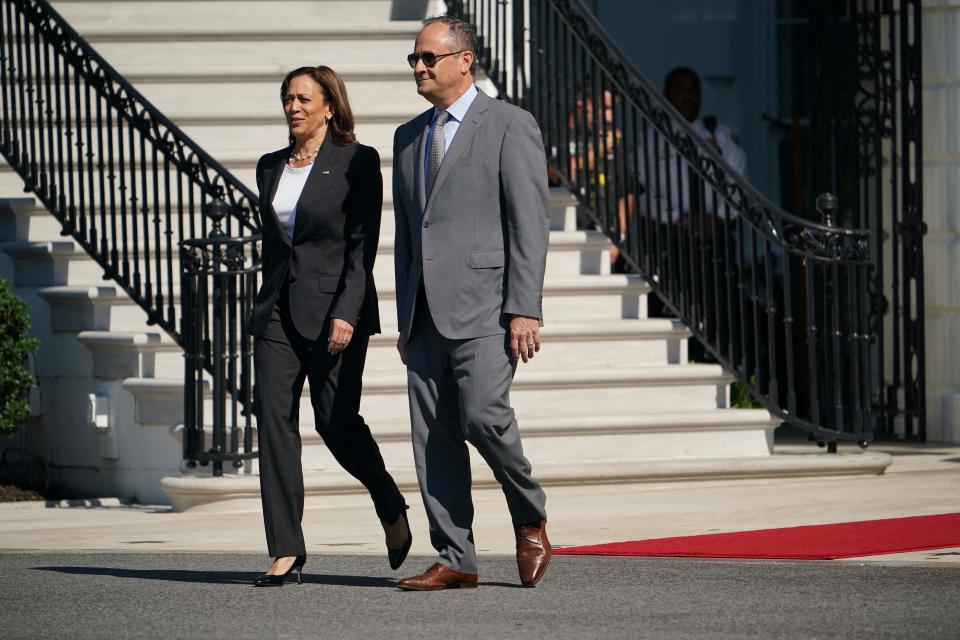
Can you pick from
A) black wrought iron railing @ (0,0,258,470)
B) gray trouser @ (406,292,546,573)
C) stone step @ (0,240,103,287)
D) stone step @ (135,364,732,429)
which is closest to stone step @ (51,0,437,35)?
black wrought iron railing @ (0,0,258,470)

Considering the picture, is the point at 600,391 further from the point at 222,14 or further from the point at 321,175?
the point at 222,14

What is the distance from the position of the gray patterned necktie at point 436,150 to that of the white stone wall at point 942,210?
5.68 meters

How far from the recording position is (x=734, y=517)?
26.8ft

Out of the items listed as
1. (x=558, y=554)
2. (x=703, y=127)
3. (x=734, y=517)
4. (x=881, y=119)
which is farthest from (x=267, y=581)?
(x=703, y=127)

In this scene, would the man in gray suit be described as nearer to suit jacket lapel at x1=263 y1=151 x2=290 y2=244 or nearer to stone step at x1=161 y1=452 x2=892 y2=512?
suit jacket lapel at x1=263 y1=151 x2=290 y2=244

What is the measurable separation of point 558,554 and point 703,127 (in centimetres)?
633

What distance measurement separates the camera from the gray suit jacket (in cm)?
622

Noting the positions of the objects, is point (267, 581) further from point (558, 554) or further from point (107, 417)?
point (107, 417)

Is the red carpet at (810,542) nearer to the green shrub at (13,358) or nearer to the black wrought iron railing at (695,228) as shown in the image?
the black wrought iron railing at (695,228)

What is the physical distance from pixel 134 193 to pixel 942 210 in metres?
4.77

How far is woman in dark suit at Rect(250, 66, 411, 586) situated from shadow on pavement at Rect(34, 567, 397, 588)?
0.12 meters

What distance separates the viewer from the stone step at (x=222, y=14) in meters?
12.8

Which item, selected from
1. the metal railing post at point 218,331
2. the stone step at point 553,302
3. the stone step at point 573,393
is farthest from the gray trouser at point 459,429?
the stone step at point 553,302

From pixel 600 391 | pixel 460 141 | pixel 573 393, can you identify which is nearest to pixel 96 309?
pixel 573 393
